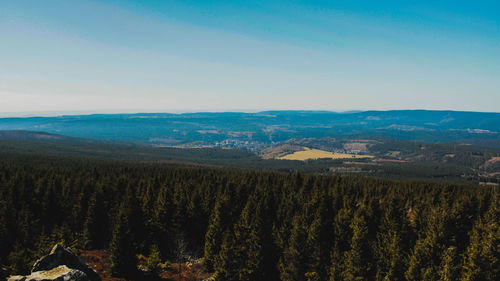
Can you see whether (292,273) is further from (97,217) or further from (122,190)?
(122,190)

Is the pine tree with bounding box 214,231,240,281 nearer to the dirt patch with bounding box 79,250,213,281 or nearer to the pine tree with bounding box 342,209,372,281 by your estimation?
the dirt patch with bounding box 79,250,213,281

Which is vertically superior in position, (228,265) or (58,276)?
(58,276)

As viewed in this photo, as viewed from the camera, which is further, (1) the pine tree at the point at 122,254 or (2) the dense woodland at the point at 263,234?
(1) the pine tree at the point at 122,254

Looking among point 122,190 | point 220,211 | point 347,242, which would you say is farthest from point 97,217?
point 347,242

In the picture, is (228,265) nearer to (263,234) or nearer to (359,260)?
(263,234)

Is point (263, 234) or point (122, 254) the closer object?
point (122, 254)

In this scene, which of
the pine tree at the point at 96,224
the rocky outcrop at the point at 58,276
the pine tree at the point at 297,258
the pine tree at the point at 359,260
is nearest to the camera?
the rocky outcrop at the point at 58,276

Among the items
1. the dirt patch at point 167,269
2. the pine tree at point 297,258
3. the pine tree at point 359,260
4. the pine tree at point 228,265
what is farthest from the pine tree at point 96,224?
the pine tree at point 359,260

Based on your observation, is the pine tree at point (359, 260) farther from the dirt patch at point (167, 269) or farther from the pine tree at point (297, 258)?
the dirt patch at point (167, 269)

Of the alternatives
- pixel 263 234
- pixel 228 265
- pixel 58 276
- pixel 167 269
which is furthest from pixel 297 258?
pixel 58 276
